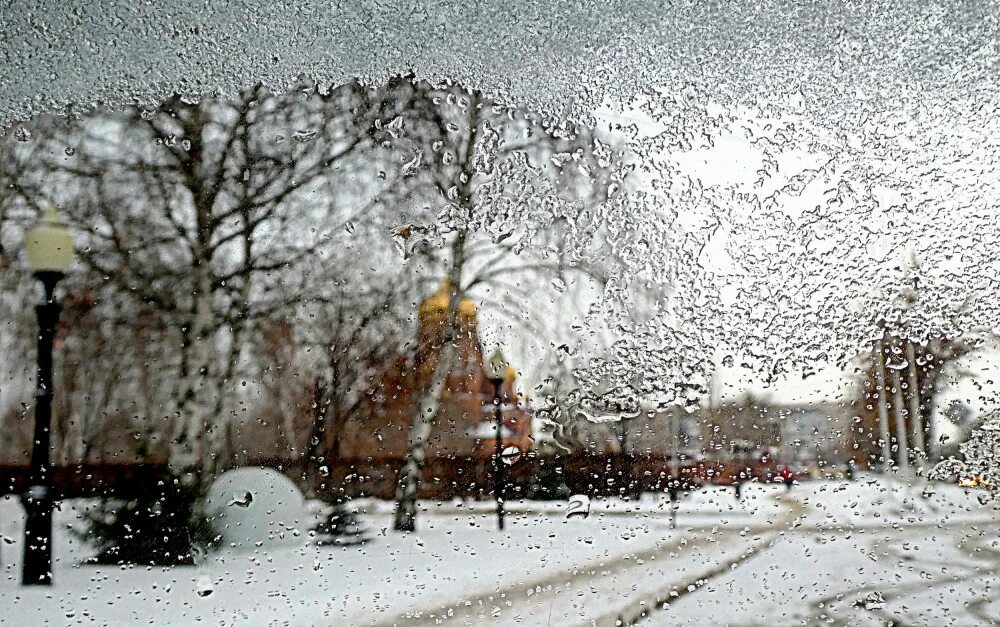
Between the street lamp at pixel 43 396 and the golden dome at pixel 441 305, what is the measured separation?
0.92 meters

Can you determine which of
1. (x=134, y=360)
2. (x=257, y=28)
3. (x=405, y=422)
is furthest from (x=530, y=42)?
(x=134, y=360)

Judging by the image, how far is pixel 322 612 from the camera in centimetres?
187

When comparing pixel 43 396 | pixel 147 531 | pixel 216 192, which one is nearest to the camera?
pixel 147 531

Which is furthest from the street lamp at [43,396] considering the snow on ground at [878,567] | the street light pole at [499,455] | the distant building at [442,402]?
the snow on ground at [878,567]

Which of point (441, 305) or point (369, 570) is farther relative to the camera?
point (441, 305)

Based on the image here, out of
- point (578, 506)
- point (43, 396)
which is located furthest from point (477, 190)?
point (43, 396)

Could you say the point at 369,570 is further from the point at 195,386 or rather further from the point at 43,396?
the point at 43,396

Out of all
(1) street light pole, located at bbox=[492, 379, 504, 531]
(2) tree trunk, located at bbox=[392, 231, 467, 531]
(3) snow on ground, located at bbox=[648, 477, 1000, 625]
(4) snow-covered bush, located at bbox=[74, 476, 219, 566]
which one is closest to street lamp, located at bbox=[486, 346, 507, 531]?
(1) street light pole, located at bbox=[492, 379, 504, 531]

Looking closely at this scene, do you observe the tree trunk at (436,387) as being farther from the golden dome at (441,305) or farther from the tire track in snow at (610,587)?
the tire track in snow at (610,587)

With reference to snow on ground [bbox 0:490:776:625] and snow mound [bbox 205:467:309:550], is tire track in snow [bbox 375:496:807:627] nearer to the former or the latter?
snow on ground [bbox 0:490:776:625]

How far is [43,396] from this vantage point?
80.2 inches

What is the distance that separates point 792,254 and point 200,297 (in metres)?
1.48

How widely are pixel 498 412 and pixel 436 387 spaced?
0.55ft

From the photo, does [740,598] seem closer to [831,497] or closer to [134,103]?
[831,497]
